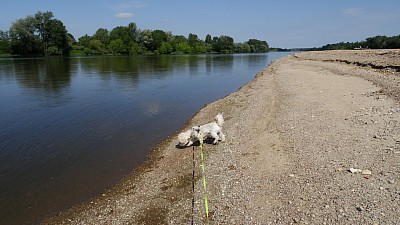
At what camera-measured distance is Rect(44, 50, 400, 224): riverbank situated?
7.41m

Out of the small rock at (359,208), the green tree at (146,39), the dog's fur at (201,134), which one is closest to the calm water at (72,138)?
the dog's fur at (201,134)

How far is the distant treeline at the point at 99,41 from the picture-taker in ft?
356

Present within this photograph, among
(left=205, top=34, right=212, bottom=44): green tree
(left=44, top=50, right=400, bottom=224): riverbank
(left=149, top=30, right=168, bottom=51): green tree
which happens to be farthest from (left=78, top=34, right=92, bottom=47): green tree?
(left=44, top=50, right=400, bottom=224): riverbank

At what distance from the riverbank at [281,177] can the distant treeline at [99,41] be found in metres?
116

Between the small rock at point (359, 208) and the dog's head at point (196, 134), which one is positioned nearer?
the small rock at point (359, 208)

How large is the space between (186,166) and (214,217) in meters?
3.83

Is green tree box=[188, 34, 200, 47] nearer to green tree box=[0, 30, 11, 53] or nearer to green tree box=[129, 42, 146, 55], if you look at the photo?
green tree box=[129, 42, 146, 55]

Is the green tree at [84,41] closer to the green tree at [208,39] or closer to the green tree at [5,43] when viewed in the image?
the green tree at [5,43]

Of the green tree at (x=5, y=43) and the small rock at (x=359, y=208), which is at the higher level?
the green tree at (x=5, y=43)

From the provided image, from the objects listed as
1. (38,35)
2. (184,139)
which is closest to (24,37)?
(38,35)

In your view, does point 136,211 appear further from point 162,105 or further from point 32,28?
point 32,28

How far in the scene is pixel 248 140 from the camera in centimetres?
1305

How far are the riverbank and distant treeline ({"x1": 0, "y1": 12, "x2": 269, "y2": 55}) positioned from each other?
116 meters

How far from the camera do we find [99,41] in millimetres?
135375
